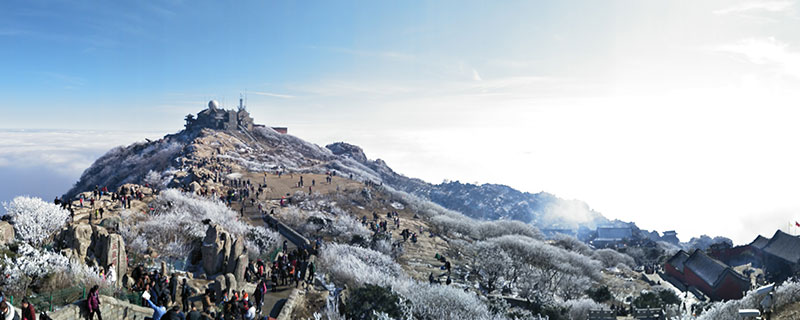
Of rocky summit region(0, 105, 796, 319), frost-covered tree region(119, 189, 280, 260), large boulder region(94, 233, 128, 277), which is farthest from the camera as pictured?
frost-covered tree region(119, 189, 280, 260)

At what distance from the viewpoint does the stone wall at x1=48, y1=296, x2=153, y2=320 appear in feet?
36.6

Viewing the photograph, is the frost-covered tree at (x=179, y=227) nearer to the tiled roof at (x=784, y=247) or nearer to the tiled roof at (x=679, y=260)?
the tiled roof at (x=679, y=260)

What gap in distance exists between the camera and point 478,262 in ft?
117

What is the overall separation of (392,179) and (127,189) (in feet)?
297

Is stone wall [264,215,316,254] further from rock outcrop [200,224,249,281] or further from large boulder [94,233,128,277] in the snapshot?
large boulder [94,233,128,277]

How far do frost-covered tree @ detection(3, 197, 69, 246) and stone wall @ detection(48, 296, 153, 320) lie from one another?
11.3 m

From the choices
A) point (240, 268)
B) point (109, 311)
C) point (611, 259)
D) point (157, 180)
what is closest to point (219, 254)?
point (240, 268)

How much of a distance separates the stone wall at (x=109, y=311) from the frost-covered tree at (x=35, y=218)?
36.9ft

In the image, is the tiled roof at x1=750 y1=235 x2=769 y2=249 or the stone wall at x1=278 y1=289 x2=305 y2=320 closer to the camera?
the stone wall at x1=278 y1=289 x2=305 y2=320

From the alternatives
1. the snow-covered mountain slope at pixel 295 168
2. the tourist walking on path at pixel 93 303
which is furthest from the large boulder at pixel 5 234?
the snow-covered mountain slope at pixel 295 168

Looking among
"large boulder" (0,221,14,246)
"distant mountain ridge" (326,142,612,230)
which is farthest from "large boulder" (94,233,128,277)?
"distant mountain ridge" (326,142,612,230)

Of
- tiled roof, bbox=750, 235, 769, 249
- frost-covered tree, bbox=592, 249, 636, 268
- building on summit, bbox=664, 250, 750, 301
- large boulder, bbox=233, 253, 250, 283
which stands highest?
large boulder, bbox=233, 253, 250, 283

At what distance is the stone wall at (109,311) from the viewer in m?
11.1

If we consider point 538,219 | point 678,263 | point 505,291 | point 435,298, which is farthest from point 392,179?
point 435,298
